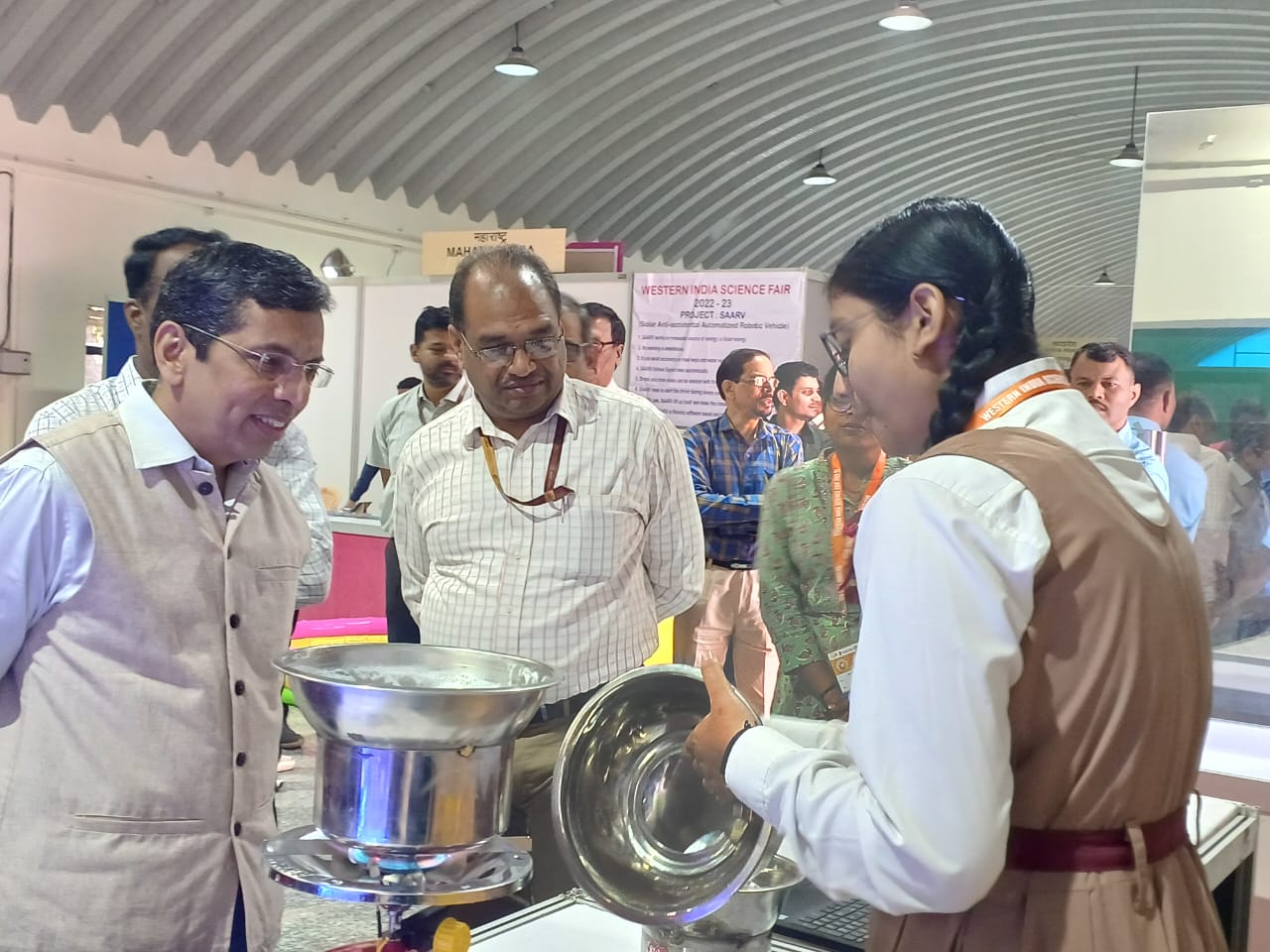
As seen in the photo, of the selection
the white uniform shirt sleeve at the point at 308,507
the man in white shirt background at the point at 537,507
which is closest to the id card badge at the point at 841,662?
the man in white shirt background at the point at 537,507

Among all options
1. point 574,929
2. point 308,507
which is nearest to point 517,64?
point 308,507

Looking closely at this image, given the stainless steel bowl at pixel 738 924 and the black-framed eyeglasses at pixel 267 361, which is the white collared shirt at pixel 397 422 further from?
the stainless steel bowl at pixel 738 924

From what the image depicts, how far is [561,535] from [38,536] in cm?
108

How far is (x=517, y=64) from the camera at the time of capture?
8.57 meters

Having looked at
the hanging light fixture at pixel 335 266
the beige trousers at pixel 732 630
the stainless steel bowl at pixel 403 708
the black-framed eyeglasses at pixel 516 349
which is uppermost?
the hanging light fixture at pixel 335 266

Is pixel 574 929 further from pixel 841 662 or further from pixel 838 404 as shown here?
pixel 838 404

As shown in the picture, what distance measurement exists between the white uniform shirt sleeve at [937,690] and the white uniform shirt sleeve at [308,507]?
1.61 metres

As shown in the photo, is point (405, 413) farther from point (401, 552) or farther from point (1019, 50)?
point (1019, 50)

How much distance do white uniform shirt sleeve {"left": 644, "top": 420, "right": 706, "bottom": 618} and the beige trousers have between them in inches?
89.0

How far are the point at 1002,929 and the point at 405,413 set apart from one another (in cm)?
497

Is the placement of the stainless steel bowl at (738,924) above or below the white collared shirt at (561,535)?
below

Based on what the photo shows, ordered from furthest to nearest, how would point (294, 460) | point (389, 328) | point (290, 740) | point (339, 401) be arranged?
point (339, 401) < point (389, 328) < point (290, 740) < point (294, 460)

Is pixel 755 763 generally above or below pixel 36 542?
below

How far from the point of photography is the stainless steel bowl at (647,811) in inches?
53.4
